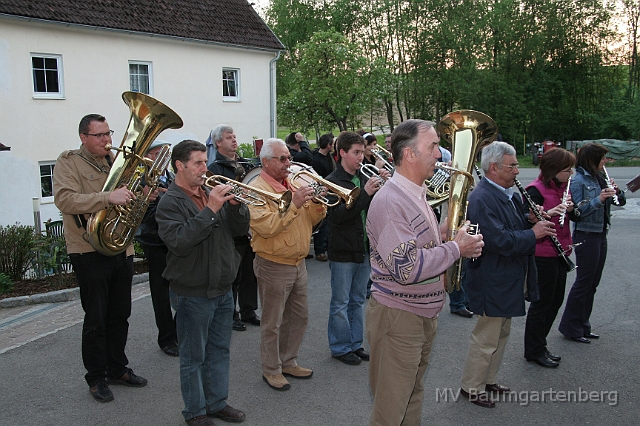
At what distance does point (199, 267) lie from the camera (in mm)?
3887

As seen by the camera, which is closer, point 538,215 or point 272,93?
point 538,215

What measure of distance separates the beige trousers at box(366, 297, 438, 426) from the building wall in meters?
14.2

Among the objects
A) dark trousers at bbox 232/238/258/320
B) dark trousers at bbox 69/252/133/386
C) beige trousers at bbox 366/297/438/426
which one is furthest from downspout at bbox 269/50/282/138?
beige trousers at bbox 366/297/438/426

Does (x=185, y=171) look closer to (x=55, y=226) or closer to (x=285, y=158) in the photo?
(x=285, y=158)

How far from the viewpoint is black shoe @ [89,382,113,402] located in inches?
178

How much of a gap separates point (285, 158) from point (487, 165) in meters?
1.60

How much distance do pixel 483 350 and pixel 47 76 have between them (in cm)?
1470

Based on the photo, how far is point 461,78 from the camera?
3453 cm

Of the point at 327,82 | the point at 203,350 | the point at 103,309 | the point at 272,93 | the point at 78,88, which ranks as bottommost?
the point at 203,350

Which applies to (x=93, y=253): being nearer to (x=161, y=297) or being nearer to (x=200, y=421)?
(x=161, y=297)

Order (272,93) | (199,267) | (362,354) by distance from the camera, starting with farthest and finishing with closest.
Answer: (272,93) → (362,354) → (199,267)

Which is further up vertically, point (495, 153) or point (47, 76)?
point (47, 76)

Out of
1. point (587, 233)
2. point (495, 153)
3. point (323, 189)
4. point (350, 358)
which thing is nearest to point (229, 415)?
point (350, 358)

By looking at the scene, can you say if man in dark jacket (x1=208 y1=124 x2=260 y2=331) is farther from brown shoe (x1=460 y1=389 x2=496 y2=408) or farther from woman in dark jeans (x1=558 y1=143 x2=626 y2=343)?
woman in dark jeans (x1=558 y1=143 x2=626 y2=343)
